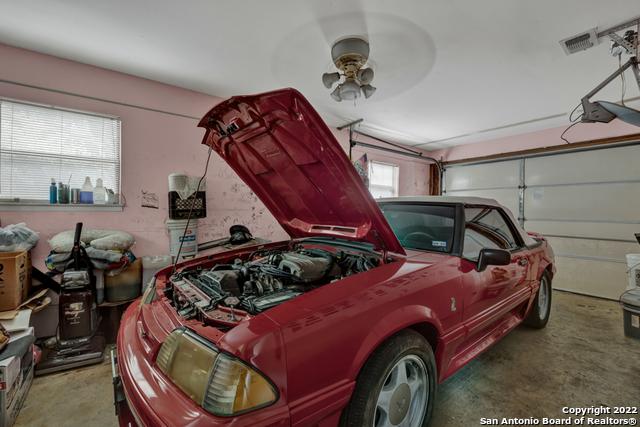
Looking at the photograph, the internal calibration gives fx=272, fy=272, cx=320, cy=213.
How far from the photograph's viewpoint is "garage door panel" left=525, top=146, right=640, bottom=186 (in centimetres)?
420

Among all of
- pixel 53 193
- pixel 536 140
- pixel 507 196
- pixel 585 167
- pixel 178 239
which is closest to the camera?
pixel 53 193

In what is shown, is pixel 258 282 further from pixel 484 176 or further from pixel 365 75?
pixel 484 176

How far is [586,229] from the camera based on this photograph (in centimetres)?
459

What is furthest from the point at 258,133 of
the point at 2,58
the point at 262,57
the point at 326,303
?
the point at 2,58

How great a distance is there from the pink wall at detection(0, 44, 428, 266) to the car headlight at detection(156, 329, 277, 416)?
2709mm

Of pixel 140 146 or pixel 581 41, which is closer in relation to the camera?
pixel 581 41

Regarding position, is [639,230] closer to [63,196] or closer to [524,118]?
[524,118]

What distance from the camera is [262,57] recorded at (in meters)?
2.71

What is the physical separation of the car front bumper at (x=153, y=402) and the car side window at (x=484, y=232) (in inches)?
55.5

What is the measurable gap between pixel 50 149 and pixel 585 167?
7.42m

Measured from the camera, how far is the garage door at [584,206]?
4.22 m

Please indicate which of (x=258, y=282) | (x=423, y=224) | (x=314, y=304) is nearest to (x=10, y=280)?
(x=258, y=282)

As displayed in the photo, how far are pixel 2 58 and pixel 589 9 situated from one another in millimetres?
4944

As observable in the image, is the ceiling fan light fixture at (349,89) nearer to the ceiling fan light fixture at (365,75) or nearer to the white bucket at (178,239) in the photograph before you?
the ceiling fan light fixture at (365,75)
